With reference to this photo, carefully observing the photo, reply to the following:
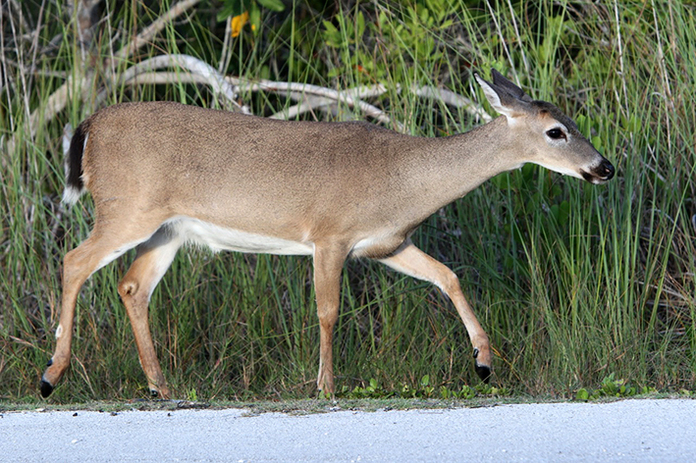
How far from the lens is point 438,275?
6176 millimetres

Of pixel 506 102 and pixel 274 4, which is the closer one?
pixel 506 102

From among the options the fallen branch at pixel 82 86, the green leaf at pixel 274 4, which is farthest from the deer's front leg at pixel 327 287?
the fallen branch at pixel 82 86

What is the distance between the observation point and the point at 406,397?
5133 mm

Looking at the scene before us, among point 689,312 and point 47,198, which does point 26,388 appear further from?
point 689,312

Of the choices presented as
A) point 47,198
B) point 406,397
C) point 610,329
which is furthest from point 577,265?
point 47,198

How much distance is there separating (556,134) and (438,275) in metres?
1.04

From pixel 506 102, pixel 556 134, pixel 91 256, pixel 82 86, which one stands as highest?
pixel 82 86

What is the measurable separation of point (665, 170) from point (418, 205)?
1.88m

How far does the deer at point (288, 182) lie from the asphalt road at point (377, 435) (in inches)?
64.9

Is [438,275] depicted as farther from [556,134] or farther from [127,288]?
[127,288]

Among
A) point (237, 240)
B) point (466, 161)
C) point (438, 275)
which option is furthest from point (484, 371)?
point (237, 240)

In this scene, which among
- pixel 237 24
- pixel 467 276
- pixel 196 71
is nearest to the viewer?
pixel 467 276

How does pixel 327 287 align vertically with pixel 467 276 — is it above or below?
below

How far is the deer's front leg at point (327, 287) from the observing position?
19.6 feet
